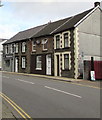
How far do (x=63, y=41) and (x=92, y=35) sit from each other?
3992 mm

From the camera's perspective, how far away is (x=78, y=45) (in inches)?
851

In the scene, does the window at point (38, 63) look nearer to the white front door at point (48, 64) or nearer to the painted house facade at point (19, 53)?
the white front door at point (48, 64)

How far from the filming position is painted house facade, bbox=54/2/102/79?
21297 mm

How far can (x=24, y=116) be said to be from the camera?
6207mm

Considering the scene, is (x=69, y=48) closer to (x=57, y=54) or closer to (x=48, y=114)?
(x=57, y=54)

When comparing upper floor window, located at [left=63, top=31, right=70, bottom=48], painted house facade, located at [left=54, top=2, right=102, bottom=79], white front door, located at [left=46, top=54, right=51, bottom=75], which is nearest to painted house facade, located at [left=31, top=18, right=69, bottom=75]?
white front door, located at [left=46, top=54, right=51, bottom=75]

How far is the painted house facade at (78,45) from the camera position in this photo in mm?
21297

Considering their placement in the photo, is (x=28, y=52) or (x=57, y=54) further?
(x=28, y=52)

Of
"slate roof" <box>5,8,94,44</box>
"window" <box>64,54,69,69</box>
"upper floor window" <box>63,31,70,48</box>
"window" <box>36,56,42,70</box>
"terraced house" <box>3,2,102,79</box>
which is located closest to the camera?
"terraced house" <box>3,2,102,79</box>

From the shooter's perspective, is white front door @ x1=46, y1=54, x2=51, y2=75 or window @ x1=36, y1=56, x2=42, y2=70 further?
window @ x1=36, y1=56, x2=42, y2=70

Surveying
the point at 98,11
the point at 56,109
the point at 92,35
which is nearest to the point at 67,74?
the point at 92,35

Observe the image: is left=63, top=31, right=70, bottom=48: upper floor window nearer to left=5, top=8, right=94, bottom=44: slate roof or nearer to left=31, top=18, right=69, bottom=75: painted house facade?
left=5, top=8, right=94, bottom=44: slate roof

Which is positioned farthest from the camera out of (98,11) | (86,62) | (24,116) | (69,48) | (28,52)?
(28,52)

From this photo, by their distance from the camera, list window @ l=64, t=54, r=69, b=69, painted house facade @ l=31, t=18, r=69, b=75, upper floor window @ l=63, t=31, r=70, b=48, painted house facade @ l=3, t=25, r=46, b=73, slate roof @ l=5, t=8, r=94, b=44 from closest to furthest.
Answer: upper floor window @ l=63, t=31, r=70, b=48 → window @ l=64, t=54, r=69, b=69 → slate roof @ l=5, t=8, r=94, b=44 → painted house facade @ l=31, t=18, r=69, b=75 → painted house facade @ l=3, t=25, r=46, b=73
